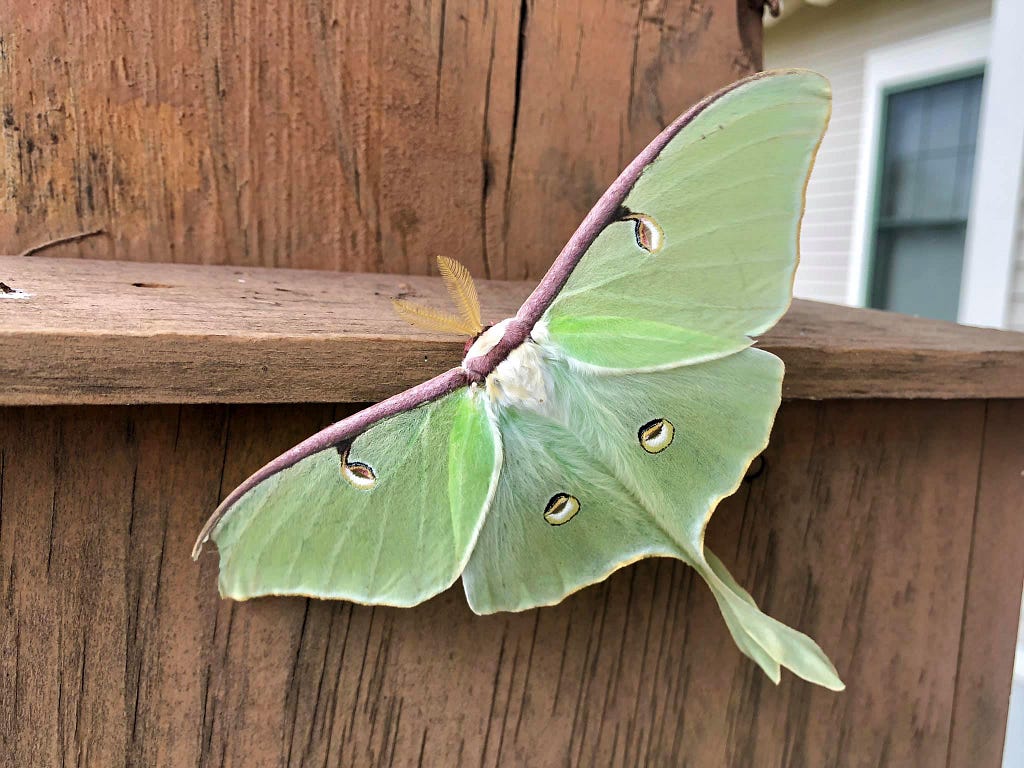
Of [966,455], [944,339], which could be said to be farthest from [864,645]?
[944,339]

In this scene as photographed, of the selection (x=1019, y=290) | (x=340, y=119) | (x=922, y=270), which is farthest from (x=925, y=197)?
(x=340, y=119)

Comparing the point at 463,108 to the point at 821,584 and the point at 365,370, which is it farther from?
the point at 821,584

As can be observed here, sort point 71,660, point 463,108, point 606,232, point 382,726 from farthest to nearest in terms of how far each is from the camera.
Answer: point 463,108 < point 382,726 < point 71,660 < point 606,232

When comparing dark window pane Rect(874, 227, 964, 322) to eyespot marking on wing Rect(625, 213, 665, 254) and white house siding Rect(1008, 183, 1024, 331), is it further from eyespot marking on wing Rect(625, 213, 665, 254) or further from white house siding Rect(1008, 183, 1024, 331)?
eyespot marking on wing Rect(625, 213, 665, 254)

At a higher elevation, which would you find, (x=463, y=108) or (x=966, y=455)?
(x=463, y=108)

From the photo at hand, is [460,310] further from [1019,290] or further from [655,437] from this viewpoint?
[1019,290]

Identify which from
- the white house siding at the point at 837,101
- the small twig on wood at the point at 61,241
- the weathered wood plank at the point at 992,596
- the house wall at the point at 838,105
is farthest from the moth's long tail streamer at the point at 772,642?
the white house siding at the point at 837,101
